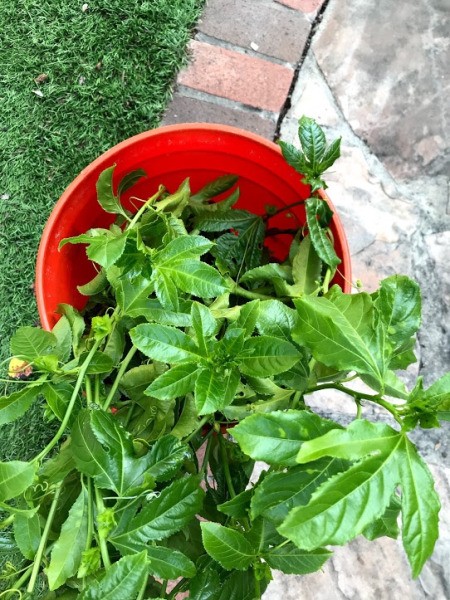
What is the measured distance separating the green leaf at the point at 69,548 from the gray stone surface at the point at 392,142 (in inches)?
31.4

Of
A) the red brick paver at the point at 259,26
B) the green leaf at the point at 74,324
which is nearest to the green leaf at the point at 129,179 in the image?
the green leaf at the point at 74,324

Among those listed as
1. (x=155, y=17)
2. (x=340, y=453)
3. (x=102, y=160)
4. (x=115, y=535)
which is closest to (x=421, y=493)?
(x=340, y=453)

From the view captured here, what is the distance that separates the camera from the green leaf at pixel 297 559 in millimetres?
737

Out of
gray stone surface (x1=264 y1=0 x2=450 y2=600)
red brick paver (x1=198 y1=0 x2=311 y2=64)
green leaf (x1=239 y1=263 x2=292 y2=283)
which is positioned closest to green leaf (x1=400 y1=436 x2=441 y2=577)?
green leaf (x1=239 y1=263 x2=292 y2=283)

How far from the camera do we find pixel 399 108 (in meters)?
1.57

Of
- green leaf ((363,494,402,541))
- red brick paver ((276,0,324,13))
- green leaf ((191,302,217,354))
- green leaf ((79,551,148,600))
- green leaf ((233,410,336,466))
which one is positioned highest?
red brick paver ((276,0,324,13))

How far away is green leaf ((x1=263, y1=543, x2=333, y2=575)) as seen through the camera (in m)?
0.74

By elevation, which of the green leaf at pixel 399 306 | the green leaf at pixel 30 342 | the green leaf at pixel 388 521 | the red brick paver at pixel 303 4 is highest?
the red brick paver at pixel 303 4

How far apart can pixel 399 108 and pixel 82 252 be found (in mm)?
961

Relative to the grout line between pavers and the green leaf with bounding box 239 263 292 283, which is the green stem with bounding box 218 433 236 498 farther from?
the grout line between pavers

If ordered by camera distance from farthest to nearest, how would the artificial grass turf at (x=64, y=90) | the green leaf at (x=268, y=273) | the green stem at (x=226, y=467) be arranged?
the artificial grass turf at (x=64, y=90) < the green leaf at (x=268, y=273) < the green stem at (x=226, y=467)

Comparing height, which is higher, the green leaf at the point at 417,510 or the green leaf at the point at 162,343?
the green leaf at the point at 417,510

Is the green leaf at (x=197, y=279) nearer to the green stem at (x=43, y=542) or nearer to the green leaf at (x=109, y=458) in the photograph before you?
the green leaf at (x=109, y=458)

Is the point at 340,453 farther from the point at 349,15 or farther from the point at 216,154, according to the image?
the point at 349,15
